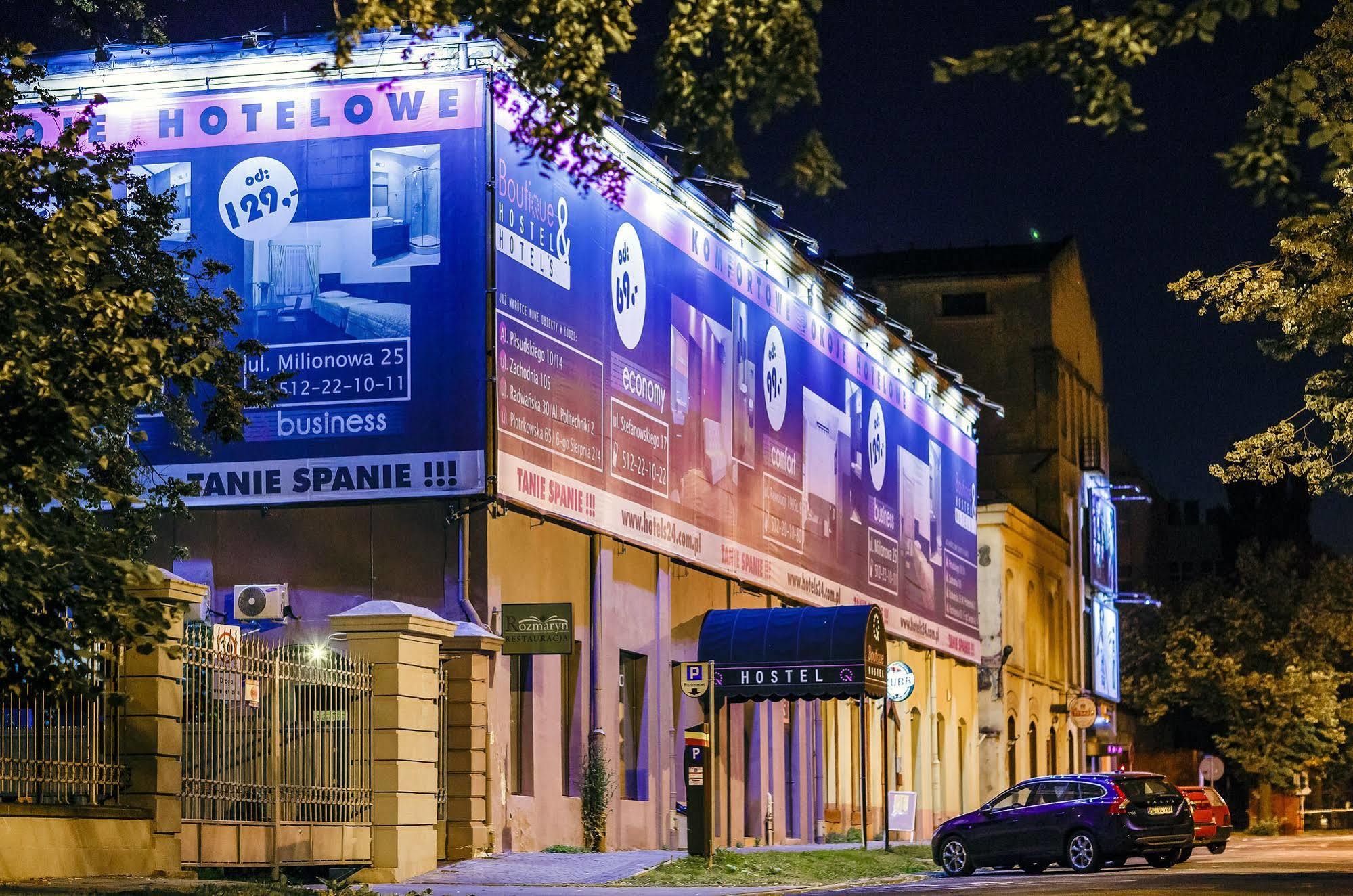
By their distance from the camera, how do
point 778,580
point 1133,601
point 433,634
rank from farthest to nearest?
point 1133,601, point 778,580, point 433,634

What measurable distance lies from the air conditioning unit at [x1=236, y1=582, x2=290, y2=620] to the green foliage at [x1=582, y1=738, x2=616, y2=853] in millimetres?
5269

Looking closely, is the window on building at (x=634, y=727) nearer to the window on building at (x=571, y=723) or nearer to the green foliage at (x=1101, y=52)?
the window on building at (x=571, y=723)

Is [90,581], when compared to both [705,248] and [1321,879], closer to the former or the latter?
[1321,879]

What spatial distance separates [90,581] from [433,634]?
9.63 m

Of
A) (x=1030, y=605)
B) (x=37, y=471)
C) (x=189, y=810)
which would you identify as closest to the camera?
(x=37, y=471)

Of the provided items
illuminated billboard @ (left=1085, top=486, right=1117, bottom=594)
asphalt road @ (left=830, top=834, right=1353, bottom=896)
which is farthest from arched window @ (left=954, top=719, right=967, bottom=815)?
asphalt road @ (left=830, top=834, right=1353, bottom=896)

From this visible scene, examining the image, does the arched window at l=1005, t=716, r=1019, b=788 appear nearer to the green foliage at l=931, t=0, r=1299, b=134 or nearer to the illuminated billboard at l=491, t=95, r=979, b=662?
the illuminated billboard at l=491, t=95, r=979, b=662

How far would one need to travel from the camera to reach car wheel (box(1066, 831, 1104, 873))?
3047 cm

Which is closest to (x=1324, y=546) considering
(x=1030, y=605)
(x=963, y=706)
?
(x=1030, y=605)

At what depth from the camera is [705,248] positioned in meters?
37.2

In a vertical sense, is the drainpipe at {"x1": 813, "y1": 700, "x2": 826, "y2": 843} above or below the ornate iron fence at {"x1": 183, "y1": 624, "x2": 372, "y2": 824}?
below

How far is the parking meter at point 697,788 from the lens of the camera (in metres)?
26.9

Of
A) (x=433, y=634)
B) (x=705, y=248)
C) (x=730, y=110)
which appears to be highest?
(x=705, y=248)

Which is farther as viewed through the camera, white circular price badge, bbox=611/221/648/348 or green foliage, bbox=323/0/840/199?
white circular price badge, bbox=611/221/648/348
